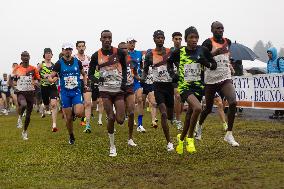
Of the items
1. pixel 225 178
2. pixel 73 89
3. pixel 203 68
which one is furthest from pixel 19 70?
pixel 225 178

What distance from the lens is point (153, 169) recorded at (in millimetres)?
7250

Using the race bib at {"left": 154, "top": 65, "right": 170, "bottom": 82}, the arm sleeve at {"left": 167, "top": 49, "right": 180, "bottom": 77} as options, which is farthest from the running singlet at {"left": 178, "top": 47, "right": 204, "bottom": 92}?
the race bib at {"left": 154, "top": 65, "right": 170, "bottom": 82}

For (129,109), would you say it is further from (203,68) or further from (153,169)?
(153,169)

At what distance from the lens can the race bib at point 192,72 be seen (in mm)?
8859

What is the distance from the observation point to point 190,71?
29.1 feet

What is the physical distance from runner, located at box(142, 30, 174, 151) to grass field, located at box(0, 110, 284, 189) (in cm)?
85

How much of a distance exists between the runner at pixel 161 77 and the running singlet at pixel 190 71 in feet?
2.63

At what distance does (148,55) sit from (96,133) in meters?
4.05

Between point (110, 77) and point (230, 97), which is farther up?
point (110, 77)

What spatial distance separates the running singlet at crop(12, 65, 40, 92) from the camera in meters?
13.0

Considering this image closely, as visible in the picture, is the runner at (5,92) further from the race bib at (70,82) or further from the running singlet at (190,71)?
the running singlet at (190,71)

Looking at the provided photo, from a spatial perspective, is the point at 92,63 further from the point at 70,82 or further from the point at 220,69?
the point at 220,69

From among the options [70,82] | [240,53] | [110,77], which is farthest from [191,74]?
[240,53]

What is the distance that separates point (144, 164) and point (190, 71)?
7.21ft
